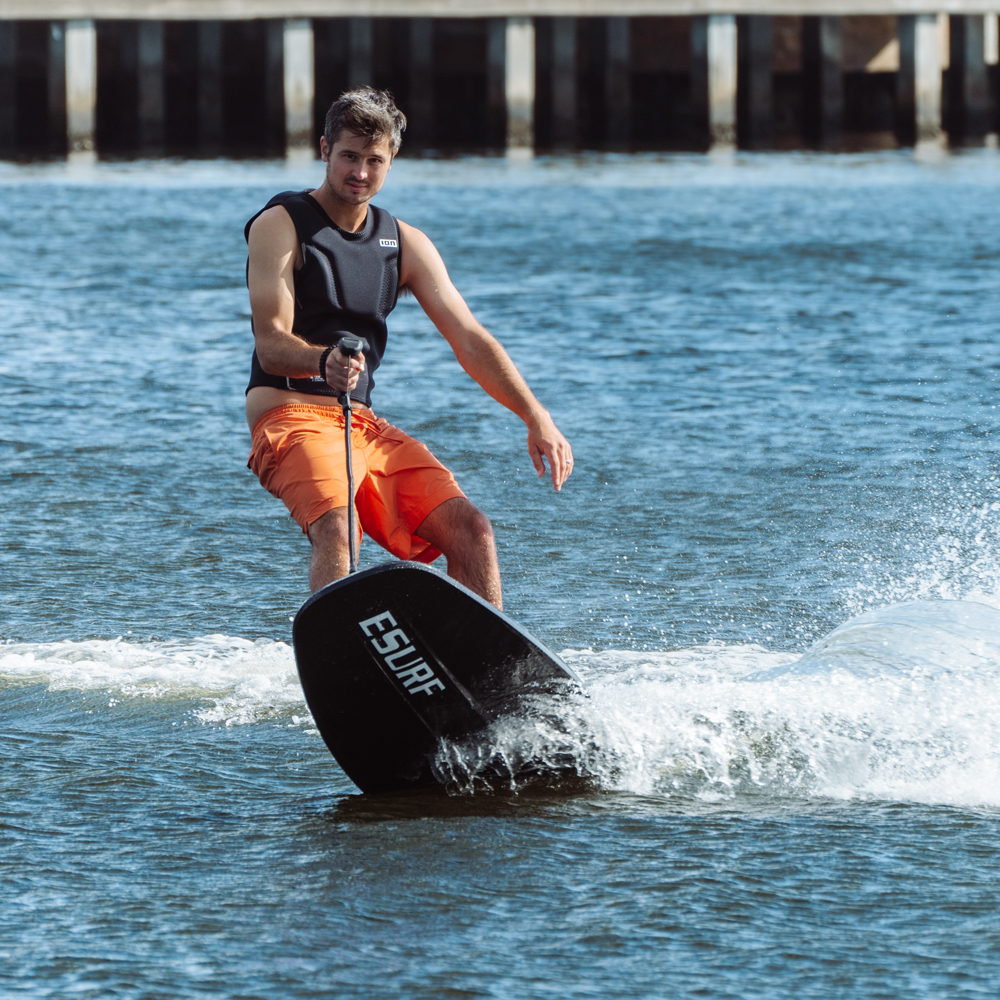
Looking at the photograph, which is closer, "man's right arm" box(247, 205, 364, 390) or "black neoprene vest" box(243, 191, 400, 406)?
"man's right arm" box(247, 205, 364, 390)

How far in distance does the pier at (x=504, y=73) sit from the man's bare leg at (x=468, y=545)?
27115mm

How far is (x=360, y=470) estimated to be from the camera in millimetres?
4879

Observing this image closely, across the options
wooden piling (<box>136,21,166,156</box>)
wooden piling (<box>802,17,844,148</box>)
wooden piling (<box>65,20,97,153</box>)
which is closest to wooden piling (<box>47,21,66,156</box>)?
wooden piling (<box>65,20,97,153</box>)

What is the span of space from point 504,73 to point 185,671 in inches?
1102

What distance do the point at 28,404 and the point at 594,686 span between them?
238 inches

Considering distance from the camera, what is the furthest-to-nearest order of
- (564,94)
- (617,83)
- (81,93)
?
(617,83) < (564,94) < (81,93)

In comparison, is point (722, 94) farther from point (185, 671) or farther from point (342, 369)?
point (342, 369)

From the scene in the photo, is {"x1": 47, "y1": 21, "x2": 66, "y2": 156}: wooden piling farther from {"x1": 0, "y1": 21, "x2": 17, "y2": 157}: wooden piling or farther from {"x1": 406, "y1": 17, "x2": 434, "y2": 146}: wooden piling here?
{"x1": 406, "y1": 17, "x2": 434, "y2": 146}: wooden piling

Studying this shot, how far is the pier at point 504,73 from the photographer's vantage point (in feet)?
103

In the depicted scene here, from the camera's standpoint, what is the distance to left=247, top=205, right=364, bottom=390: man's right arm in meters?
4.75

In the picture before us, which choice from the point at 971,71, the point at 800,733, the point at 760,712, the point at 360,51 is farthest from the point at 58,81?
the point at 800,733

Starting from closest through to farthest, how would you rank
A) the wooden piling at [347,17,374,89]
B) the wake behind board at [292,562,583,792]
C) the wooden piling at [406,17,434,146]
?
1. the wake behind board at [292,562,583,792]
2. the wooden piling at [347,17,374,89]
3. the wooden piling at [406,17,434,146]

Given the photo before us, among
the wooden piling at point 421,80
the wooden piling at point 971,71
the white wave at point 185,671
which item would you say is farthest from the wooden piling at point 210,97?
→ the white wave at point 185,671

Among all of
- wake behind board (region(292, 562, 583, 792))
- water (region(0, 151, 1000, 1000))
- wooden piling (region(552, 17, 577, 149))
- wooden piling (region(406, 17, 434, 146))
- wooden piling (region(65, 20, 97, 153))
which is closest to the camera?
water (region(0, 151, 1000, 1000))
